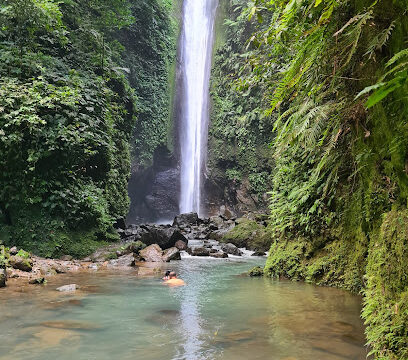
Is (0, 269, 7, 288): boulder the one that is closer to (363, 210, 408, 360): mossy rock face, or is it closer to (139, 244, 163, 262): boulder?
(139, 244, 163, 262): boulder

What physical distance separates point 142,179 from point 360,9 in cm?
2572

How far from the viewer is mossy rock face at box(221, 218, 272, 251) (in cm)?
1263

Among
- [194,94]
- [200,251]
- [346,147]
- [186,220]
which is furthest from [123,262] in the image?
[194,94]

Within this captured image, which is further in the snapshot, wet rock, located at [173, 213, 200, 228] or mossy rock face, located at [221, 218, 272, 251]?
wet rock, located at [173, 213, 200, 228]

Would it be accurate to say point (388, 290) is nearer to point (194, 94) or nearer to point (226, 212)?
point (226, 212)

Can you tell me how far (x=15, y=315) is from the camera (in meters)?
4.21

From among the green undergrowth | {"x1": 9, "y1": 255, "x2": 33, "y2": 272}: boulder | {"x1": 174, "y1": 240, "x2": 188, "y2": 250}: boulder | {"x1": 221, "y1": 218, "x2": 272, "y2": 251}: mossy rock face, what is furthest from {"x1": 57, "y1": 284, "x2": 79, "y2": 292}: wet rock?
{"x1": 221, "y1": 218, "x2": 272, "y2": 251}: mossy rock face

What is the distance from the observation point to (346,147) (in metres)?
4.77

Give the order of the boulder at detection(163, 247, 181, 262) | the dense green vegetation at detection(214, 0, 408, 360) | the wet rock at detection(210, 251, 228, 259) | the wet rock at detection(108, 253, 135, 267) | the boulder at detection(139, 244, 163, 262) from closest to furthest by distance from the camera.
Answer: the dense green vegetation at detection(214, 0, 408, 360), the wet rock at detection(108, 253, 135, 267), the boulder at detection(139, 244, 163, 262), the boulder at detection(163, 247, 181, 262), the wet rock at detection(210, 251, 228, 259)

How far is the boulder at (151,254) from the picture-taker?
380 inches

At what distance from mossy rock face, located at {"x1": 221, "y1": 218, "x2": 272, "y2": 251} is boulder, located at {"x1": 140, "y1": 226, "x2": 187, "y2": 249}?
258 cm

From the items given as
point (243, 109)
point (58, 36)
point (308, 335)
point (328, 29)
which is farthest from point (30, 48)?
point (243, 109)

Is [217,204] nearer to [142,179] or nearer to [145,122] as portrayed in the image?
[142,179]

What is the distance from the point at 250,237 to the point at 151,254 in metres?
4.79
